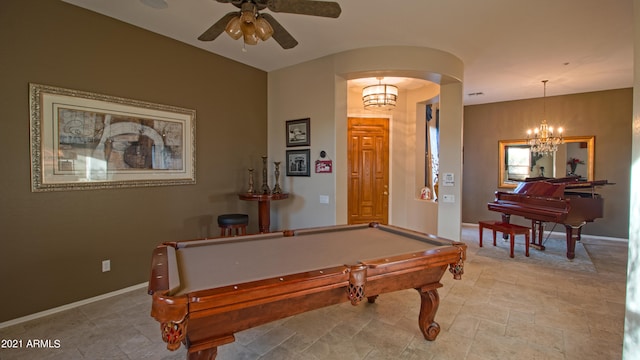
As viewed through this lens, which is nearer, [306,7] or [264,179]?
[306,7]

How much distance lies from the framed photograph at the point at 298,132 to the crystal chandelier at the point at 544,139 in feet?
14.6

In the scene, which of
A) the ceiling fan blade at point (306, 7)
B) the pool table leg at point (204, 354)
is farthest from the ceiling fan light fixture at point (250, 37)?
the pool table leg at point (204, 354)

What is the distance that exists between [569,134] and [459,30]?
15.2ft

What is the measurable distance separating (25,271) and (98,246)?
57 centimetres

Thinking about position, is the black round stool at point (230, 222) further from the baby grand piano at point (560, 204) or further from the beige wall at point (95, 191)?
the baby grand piano at point (560, 204)

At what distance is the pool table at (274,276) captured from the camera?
1373 mm

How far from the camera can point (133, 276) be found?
3.39 m

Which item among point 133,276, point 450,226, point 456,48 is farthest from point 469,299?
point 133,276

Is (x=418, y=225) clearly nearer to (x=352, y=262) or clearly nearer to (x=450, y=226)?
(x=450, y=226)

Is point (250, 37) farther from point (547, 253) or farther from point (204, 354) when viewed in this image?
point (547, 253)

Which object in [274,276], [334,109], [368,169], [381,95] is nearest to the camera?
Answer: [274,276]

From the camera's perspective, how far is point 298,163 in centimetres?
456

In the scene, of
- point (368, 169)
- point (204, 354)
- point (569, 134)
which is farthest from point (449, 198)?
point (204, 354)

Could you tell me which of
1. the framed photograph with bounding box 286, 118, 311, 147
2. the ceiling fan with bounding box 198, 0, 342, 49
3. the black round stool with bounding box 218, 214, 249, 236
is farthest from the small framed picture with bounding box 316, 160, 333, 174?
the ceiling fan with bounding box 198, 0, 342, 49
